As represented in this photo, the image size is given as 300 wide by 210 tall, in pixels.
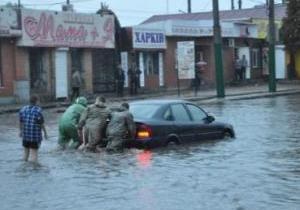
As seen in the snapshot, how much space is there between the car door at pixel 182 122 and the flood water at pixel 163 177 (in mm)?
269

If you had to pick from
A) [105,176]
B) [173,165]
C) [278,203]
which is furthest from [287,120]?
[278,203]

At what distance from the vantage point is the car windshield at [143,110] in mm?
17723

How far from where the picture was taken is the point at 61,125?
18.5m

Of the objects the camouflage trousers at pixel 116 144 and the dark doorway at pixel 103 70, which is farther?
the dark doorway at pixel 103 70

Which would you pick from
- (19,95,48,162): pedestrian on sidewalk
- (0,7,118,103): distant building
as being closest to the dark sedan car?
(19,95,48,162): pedestrian on sidewalk

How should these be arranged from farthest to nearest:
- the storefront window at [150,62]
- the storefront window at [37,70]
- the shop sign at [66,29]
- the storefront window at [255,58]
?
the storefront window at [255,58] → the storefront window at [150,62] → the storefront window at [37,70] → the shop sign at [66,29]

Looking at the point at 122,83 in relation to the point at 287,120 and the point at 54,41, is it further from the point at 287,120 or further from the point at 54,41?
the point at 287,120

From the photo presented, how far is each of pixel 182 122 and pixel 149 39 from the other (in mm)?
27920

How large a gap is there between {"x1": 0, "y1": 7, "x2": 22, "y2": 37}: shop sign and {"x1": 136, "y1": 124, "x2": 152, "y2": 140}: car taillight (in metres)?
20.7

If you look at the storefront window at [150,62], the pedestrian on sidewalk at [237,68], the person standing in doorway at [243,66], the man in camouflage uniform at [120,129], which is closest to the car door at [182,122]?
the man in camouflage uniform at [120,129]

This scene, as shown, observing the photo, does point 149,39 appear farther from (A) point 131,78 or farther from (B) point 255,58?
(B) point 255,58

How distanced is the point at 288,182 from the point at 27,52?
90.2 ft

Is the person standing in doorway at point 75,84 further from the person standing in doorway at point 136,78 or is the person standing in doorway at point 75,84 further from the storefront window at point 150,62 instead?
the storefront window at point 150,62

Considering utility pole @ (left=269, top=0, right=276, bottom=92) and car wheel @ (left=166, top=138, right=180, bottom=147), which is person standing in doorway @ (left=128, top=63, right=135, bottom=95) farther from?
car wheel @ (left=166, top=138, right=180, bottom=147)
